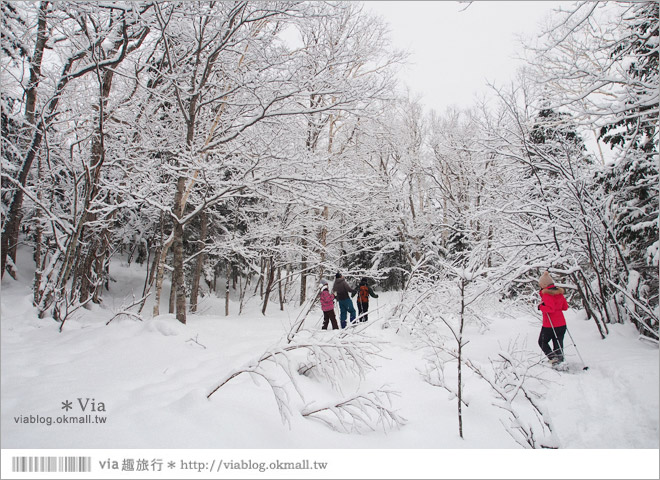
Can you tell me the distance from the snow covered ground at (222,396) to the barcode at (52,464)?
0.22 ft

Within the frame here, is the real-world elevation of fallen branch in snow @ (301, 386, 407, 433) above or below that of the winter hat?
below

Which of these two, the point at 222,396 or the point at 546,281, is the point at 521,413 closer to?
the point at 546,281

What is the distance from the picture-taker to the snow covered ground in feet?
6.62

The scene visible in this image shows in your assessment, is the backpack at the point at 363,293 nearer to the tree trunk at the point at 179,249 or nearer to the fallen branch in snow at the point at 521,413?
the tree trunk at the point at 179,249

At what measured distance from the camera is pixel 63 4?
476cm

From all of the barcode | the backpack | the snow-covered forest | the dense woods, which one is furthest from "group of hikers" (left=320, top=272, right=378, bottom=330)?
the barcode

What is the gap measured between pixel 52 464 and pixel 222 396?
98cm

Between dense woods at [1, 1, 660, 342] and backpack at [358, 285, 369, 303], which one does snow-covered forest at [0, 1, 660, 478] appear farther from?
backpack at [358, 285, 369, 303]

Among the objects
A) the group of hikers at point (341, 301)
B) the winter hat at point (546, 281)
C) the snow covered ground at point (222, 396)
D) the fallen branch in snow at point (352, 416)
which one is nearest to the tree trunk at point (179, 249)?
the snow covered ground at point (222, 396)

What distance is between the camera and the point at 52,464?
1.77 metres

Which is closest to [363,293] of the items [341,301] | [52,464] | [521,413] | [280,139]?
[341,301]

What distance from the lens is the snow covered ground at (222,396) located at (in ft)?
6.62

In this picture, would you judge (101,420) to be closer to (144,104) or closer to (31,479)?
(31,479)

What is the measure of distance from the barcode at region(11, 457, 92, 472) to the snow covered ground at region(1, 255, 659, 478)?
0.07m
